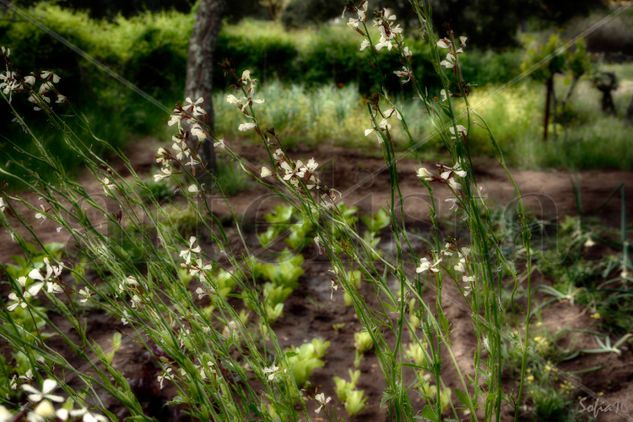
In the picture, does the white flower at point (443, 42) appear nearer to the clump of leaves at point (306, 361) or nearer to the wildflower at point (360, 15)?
the wildflower at point (360, 15)

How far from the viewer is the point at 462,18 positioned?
15.3 meters

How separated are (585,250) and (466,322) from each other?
3.85 feet

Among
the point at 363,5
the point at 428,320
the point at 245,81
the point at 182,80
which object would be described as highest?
the point at 363,5

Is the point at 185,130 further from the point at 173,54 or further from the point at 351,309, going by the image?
the point at 173,54

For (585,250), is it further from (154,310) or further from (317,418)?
(154,310)

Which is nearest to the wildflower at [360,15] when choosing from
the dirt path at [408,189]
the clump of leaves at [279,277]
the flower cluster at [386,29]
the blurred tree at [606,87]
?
the flower cluster at [386,29]

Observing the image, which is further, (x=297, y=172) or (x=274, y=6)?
(x=274, y=6)

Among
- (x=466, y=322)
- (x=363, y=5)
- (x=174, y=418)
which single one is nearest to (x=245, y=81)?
(x=363, y=5)

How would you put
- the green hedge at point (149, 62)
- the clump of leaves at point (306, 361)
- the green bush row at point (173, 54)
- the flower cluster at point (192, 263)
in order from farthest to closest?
the green bush row at point (173, 54) → the green hedge at point (149, 62) → the clump of leaves at point (306, 361) → the flower cluster at point (192, 263)

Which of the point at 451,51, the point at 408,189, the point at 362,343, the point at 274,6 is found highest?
the point at 451,51
